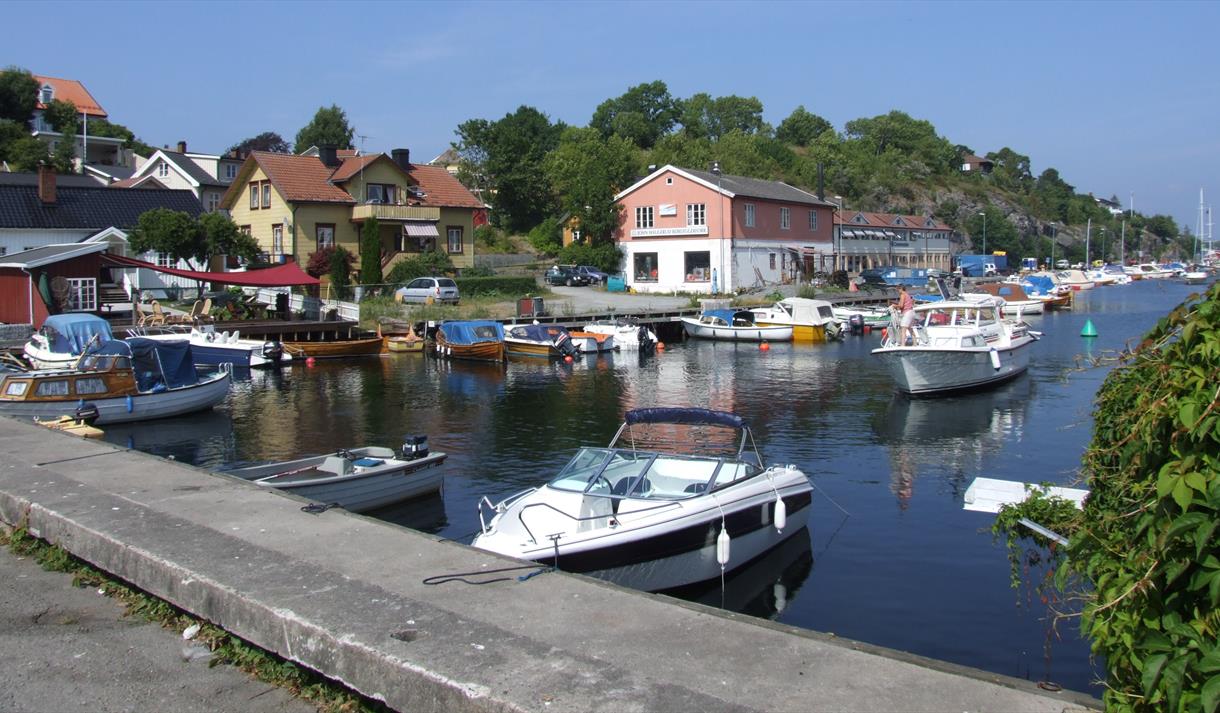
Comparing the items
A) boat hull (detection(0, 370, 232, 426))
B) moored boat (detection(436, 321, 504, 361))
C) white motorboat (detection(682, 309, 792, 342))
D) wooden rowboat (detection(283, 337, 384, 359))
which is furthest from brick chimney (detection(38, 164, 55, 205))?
white motorboat (detection(682, 309, 792, 342))

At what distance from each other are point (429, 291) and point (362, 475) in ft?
123

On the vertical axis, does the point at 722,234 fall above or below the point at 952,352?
above

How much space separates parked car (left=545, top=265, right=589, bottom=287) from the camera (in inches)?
2672

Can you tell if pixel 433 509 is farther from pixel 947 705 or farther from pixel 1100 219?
pixel 1100 219

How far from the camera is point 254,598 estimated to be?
6.86 m

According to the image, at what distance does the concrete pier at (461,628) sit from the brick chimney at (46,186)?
158ft

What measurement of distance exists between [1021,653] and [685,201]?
2251 inches

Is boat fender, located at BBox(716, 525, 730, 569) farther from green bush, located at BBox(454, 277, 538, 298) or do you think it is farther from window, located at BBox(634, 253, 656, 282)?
window, located at BBox(634, 253, 656, 282)

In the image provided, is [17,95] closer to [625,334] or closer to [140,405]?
[625,334]

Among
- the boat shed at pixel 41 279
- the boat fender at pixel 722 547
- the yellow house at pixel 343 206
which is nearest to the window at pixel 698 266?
the yellow house at pixel 343 206

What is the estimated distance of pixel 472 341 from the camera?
42656 millimetres

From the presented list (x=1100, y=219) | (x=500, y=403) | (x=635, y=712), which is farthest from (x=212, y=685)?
(x=1100, y=219)

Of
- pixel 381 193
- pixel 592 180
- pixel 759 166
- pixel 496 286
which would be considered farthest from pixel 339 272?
pixel 759 166

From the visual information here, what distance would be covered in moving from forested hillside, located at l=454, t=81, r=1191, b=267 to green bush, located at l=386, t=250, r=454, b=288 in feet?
49.7
